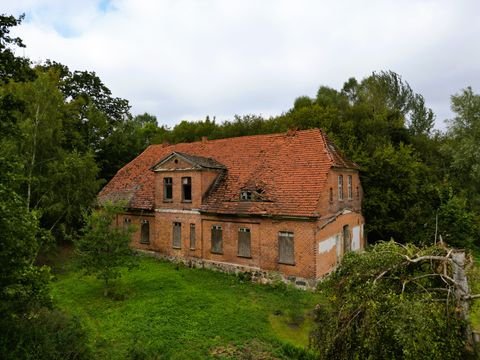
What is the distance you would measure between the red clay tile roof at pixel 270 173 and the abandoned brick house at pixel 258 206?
0.06m

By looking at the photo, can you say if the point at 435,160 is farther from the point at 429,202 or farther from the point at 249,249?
the point at 249,249

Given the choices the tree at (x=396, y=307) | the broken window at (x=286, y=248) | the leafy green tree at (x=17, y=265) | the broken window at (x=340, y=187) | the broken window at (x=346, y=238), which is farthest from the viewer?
the broken window at (x=346, y=238)

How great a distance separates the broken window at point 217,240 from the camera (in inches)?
825

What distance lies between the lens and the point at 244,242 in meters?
20.0

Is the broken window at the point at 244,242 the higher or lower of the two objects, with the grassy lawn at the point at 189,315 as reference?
higher

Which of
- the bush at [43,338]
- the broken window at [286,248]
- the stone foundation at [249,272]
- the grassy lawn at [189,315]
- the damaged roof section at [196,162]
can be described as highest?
the damaged roof section at [196,162]

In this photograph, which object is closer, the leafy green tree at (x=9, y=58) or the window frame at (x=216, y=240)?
the leafy green tree at (x=9, y=58)

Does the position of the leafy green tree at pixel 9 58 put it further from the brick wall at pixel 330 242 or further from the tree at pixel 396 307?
the brick wall at pixel 330 242

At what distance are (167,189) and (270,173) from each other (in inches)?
271

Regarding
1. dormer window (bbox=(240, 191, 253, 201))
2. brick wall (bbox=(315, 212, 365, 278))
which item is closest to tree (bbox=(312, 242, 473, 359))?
brick wall (bbox=(315, 212, 365, 278))

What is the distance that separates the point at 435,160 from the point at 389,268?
2828 cm

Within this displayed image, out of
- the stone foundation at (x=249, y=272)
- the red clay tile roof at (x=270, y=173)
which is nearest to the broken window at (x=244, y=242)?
the stone foundation at (x=249, y=272)

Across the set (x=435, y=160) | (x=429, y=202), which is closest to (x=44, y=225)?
(x=429, y=202)

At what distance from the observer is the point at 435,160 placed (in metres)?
32.5
